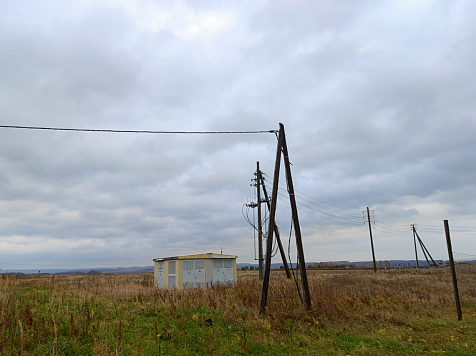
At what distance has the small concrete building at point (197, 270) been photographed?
2027 centimetres

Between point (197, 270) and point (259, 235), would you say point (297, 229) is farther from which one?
point (259, 235)

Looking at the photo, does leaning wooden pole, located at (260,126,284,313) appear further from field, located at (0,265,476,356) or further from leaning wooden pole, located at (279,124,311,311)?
field, located at (0,265,476,356)

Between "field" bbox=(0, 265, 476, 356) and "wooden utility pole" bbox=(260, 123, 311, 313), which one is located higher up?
"wooden utility pole" bbox=(260, 123, 311, 313)

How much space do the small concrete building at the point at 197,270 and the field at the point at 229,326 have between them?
7.72 m

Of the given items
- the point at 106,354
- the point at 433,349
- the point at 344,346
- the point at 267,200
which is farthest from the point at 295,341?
the point at 267,200

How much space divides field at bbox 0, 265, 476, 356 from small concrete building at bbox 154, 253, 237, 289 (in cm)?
772

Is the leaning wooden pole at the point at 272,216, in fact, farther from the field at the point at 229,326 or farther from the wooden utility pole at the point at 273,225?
the field at the point at 229,326

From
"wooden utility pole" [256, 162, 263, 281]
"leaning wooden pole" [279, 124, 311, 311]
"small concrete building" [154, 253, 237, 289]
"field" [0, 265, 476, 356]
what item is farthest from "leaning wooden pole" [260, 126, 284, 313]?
"wooden utility pole" [256, 162, 263, 281]

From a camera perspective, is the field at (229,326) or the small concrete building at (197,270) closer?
the field at (229,326)

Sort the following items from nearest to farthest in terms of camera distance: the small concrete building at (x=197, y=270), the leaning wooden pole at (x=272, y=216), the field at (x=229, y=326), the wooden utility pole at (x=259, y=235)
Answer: the field at (x=229, y=326) < the leaning wooden pole at (x=272, y=216) < the small concrete building at (x=197, y=270) < the wooden utility pole at (x=259, y=235)

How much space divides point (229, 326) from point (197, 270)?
12403 millimetres

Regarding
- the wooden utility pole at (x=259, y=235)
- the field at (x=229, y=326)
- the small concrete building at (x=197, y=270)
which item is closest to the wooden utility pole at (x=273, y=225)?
the field at (x=229, y=326)

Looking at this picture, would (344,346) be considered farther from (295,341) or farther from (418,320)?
(418,320)

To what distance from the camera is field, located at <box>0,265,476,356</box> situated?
272 inches
